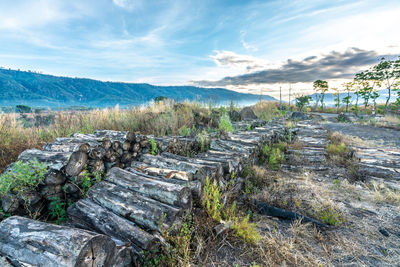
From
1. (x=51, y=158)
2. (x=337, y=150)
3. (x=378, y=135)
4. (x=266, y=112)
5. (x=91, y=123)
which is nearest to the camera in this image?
(x=51, y=158)

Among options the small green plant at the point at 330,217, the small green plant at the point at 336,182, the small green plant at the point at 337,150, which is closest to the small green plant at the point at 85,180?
the small green plant at the point at 330,217

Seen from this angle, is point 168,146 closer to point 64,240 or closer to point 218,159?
point 218,159

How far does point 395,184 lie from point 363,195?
940 millimetres

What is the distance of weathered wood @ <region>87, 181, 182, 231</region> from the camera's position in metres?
2.07

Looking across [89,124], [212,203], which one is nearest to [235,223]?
[212,203]

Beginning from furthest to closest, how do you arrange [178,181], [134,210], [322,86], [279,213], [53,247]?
1. [322,86]
2. [279,213]
3. [178,181]
4. [134,210]
5. [53,247]

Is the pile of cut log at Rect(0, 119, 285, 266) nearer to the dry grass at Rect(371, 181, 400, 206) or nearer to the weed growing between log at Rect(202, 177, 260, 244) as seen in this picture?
the weed growing between log at Rect(202, 177, 260, 244)

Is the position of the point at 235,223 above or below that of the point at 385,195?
above

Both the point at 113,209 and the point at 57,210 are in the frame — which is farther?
the point at 57,210

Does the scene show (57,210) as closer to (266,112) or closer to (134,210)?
(134,210)

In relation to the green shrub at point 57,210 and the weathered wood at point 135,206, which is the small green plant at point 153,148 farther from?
the green shrub at point 57,210

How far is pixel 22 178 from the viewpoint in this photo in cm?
245

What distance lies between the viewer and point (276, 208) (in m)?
Result: 3.08

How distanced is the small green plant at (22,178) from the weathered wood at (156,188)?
94cm
